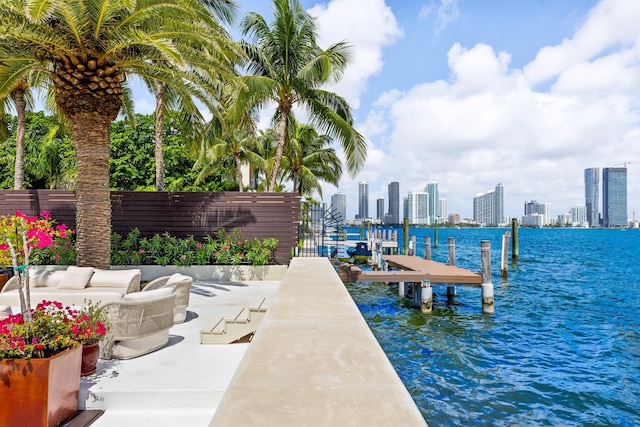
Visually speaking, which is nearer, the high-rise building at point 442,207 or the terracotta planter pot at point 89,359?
the terracotta planter pot at point 89,359

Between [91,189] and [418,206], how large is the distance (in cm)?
17321

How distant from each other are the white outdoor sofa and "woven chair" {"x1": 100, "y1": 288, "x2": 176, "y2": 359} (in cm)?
227

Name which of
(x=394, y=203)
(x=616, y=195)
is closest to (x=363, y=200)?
(x=394, y=203)

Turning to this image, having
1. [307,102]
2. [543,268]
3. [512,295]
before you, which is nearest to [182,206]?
[307,102]

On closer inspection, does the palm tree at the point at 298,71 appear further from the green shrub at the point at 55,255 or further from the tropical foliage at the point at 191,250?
the green shrub at the point at 55,255

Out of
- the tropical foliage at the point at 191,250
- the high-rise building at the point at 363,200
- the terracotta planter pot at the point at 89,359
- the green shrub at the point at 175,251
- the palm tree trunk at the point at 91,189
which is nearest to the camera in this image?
the terracotta planter pot at the point at 89,359

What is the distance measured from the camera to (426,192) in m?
182

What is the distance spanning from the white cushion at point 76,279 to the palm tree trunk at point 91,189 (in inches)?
47.2

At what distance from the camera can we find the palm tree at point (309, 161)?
79.4 ft

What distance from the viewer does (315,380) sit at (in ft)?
9.12

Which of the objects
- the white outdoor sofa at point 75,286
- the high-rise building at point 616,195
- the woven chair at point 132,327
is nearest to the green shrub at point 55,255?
the white outdoor sofa at point 75,286

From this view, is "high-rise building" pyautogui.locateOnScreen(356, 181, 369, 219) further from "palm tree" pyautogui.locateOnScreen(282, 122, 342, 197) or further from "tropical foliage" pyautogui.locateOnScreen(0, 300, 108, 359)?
"tropical foliage" pyautogui.locateOnScreen(0, 300, 108, 359)

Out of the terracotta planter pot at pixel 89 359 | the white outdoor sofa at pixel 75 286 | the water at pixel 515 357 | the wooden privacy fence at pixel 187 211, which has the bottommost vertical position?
the water at pixel 515 357

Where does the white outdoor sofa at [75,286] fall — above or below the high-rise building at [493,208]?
below
